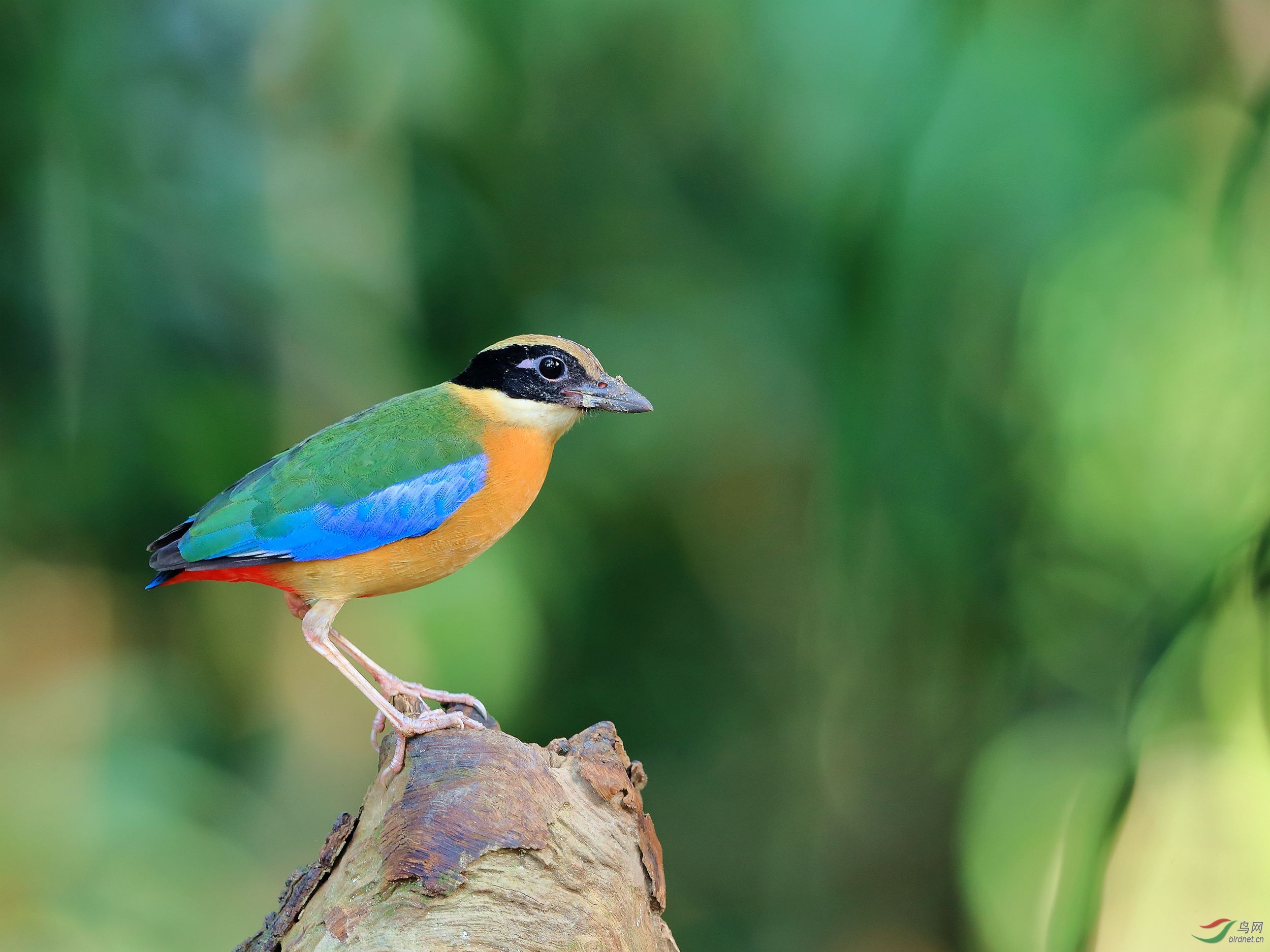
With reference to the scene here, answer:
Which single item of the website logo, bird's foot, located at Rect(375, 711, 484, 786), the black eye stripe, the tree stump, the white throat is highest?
the black eye stripe

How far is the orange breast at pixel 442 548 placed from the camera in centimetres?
301

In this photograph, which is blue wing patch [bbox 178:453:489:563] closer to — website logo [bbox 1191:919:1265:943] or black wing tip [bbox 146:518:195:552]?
black wing tip [bbox 146:518:195:552]

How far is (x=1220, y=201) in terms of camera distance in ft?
13.5

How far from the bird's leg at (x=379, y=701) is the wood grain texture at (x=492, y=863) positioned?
41mm

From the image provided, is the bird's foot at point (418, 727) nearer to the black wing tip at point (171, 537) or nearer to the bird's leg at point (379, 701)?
the bird's leg at point (379, 701)

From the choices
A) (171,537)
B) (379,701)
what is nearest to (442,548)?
(379,701)

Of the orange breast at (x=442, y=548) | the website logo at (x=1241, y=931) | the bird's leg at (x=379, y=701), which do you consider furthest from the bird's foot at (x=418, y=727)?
the website logo at (x=1241, y=931)

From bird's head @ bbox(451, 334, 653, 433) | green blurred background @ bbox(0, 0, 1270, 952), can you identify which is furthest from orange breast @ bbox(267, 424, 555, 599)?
green blurred background @ bbox(0, 0, 1270, 952)

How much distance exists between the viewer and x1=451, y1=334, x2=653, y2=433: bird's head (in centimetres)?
326

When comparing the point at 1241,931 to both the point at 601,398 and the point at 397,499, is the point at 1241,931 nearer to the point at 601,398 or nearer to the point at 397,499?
the point at 601,398

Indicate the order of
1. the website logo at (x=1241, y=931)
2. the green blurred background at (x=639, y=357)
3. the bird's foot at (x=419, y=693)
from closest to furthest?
1. the bird's foot at (x=419, y=693)
2. the website logo at (x=1241, y=931)
3. the green blurred background at (x=639, y=357)

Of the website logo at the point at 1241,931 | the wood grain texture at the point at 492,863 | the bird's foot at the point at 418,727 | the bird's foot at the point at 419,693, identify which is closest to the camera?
the wood grain texture at the point at 492,863

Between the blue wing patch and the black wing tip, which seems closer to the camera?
the blue wing patch

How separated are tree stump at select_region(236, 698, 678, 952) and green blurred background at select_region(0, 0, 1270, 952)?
1.38 meters
